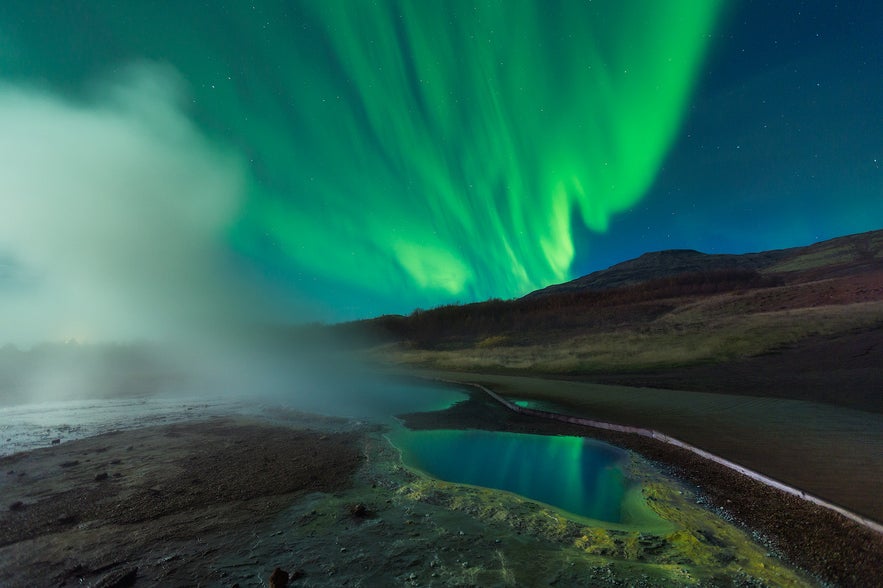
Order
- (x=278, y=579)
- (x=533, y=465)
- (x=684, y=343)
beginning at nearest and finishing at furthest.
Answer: (x=278, y=579) → (x=533, y=465) → (x=684, y=343)

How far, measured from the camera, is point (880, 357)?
2406 centimetres

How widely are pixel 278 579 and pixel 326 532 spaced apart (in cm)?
183

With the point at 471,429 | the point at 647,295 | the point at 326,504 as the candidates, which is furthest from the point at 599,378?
the point at 647,295

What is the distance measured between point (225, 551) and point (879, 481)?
1294 centimetres

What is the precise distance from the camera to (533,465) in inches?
507

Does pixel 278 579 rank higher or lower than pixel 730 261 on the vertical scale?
lower

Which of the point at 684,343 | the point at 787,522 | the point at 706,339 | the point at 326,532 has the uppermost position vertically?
the point at 706,339

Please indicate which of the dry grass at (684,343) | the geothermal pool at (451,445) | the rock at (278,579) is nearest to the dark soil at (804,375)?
the dry grass at (684,343)

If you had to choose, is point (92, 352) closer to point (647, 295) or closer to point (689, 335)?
point (689, 335)

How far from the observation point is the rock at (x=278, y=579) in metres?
6.09

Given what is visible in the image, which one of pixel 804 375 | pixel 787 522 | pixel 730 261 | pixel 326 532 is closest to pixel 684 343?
pixel 804 375

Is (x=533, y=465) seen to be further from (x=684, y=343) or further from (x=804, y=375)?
(x=684, y=343)

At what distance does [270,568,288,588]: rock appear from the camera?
20.0 ft

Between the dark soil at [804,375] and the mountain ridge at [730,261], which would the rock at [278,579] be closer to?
the dark soil at [804,375]
